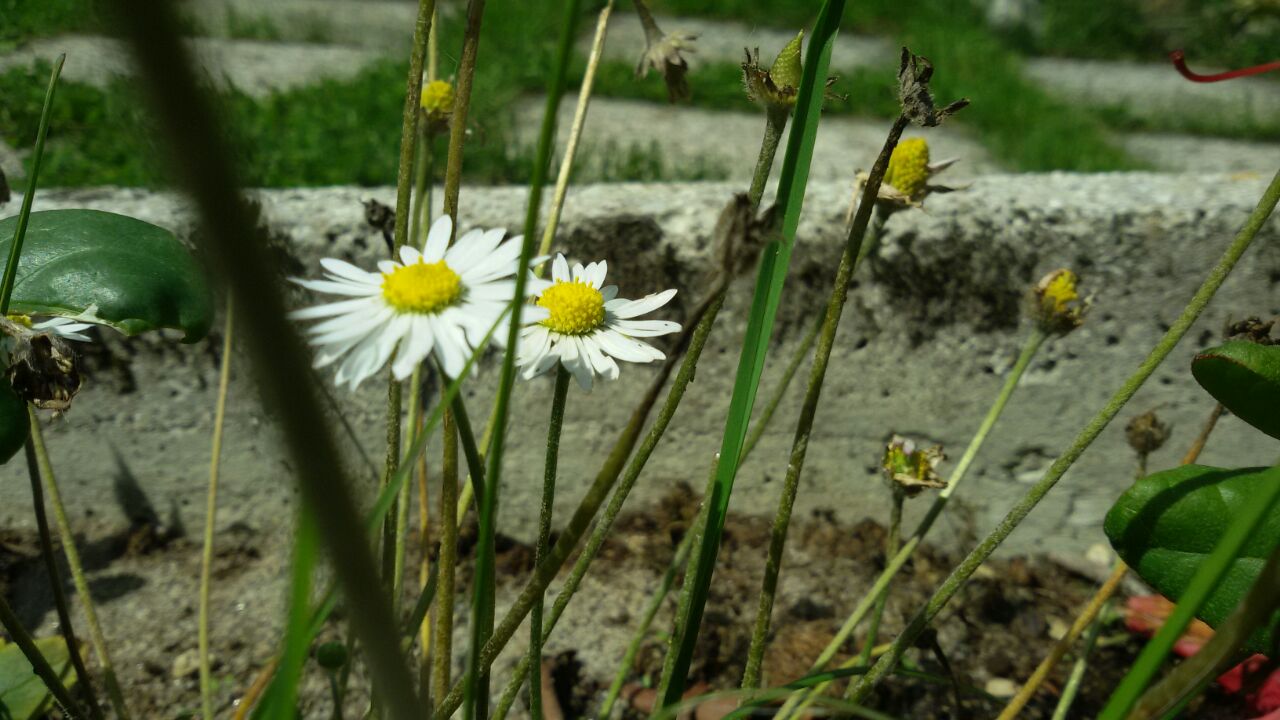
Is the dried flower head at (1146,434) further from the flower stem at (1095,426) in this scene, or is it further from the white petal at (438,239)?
the white petal at (438,239)

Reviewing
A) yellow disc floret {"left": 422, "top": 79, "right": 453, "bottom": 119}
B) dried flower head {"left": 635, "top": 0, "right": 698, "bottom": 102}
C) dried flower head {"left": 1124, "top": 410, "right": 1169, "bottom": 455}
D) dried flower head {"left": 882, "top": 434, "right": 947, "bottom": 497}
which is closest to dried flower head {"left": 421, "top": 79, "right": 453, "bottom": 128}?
yellow disc floret {"left": 422, "top": 79, "right": 453, "bottom": 119}

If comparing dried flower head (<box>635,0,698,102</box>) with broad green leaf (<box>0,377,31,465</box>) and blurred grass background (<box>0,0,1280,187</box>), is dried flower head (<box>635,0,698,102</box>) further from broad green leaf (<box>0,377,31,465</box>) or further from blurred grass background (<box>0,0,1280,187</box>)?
broad green leaf (<box>0,377,31,465</box>)

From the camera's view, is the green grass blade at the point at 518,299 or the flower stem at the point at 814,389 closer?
the green grass blade at the point at 518,299

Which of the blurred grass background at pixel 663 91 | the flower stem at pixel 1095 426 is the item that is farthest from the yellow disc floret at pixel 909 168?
the flower stem at pixel 1095 426

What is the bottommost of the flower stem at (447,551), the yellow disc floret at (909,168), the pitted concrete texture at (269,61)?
the flower stem at (447,551)

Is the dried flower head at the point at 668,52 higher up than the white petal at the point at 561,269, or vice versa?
the dried flower head at the point at 668,52

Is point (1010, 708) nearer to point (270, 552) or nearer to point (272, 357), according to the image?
point (272, 357)

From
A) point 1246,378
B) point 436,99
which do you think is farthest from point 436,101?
point 1246,378
